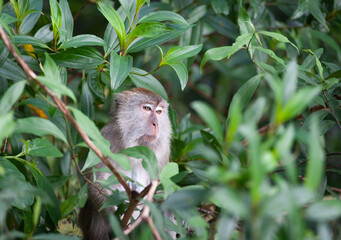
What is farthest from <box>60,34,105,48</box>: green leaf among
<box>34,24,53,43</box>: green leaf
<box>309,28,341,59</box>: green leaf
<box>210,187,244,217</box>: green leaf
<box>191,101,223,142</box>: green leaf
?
<box>309,28,341,59</box>: green leaf

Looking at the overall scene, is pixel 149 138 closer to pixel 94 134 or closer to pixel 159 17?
pixel 159 17

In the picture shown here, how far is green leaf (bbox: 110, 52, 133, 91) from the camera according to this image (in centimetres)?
200

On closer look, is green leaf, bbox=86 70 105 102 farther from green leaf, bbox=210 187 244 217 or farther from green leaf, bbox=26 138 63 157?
green leaf, bbox=210 187 244 217

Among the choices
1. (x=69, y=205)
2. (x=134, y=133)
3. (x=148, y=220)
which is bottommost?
(x=69, y=205)

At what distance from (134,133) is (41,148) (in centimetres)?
147

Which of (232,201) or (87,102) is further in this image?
(87,102)

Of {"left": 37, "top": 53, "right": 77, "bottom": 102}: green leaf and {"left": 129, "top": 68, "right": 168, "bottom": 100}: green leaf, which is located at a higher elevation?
{"left": 37, "top": 53, "right": 77, "bottom": 102}: green leaf

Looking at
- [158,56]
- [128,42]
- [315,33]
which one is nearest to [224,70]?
[158,56]

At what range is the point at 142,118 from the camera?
3432 millimetres

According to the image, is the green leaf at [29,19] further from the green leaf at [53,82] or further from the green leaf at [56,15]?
the green leaf at [53,82]

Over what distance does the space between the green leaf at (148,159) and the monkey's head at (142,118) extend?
148cm

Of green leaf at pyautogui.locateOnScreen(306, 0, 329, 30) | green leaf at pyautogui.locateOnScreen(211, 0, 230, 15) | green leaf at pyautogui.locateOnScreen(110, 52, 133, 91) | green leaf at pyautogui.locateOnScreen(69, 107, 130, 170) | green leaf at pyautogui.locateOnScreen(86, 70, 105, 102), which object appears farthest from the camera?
green leaf at pyautogui.locateOnScreen(211, 0, 230, 15)

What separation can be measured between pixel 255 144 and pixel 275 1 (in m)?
3.00

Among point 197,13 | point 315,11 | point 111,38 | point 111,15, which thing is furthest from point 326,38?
point 111,15
